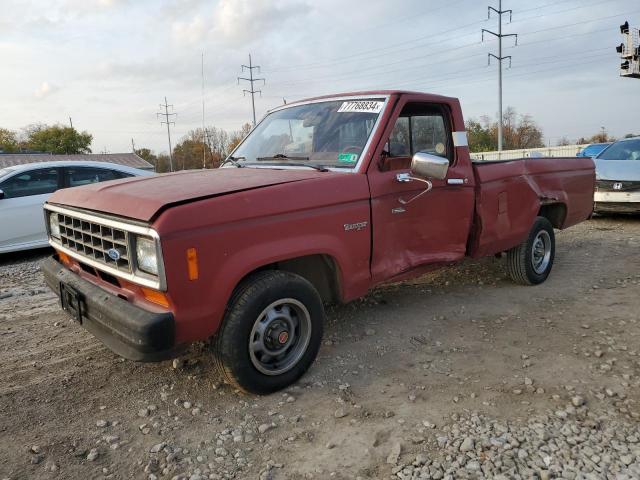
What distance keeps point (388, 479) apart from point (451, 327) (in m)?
2.10

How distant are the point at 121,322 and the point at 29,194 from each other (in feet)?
19.0

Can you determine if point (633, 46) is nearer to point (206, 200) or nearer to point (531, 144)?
point (206, 200)

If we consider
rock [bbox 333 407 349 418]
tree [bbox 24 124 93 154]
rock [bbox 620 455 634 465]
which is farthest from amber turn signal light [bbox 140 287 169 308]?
tree [bbox 24 124 93 154]

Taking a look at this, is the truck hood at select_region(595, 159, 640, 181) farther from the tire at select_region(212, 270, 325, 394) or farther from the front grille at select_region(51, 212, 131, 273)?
the front grille at select_region(51, 212, 131, 273)

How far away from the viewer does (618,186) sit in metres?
8.91

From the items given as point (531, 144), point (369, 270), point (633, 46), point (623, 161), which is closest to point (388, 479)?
point (369, 270)

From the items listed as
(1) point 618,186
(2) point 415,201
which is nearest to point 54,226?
(2) point 415,201

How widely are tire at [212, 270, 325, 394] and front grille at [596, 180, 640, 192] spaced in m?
8.03

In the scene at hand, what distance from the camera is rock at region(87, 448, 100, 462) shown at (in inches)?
101

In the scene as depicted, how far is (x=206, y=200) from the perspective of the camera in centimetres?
270

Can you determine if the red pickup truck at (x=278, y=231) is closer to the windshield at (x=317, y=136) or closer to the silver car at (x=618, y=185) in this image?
the windshield at (x=317, y=136)

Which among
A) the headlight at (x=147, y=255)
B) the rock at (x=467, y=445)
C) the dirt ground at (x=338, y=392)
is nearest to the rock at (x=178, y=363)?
the dirt ground at (x=338, y=392)

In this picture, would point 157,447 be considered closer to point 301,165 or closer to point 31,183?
point 301,165

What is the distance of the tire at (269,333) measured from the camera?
2.86 meters
